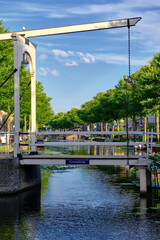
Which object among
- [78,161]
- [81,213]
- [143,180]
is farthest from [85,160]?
[81,213]

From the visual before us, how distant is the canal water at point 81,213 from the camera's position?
1007 cm

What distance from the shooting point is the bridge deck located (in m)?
15.2

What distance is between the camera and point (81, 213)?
41.4ft

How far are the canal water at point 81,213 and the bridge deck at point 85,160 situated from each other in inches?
55.7

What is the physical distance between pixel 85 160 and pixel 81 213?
3278mm

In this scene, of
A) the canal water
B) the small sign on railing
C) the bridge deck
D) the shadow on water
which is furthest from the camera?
the small sign on railing

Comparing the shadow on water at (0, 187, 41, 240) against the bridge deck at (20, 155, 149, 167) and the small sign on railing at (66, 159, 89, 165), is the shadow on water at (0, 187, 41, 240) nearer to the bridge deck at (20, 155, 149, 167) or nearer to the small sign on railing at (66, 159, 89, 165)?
the bridge deck at (20, 155, 149, 167)

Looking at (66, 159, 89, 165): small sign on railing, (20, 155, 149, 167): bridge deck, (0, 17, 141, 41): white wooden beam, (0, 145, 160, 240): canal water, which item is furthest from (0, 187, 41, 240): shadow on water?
(0, 17, 141, 41): white wooden beam

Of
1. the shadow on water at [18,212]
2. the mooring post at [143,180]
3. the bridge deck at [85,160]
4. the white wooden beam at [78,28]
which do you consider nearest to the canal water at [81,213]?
the shadow on water at [18,212]

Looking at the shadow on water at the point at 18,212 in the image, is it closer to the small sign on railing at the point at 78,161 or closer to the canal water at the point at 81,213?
the canal water at the point at 81,213

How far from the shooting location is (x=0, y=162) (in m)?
15.5

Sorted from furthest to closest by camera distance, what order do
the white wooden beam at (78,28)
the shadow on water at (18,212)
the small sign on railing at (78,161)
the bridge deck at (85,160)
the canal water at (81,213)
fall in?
the white wooden beam at (78,28), the small sign on railing at (78,161), the bridge deck at (85,160), the shadow on water at (18,212), the canal water at (81,213)

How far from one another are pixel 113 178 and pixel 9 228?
11448mm

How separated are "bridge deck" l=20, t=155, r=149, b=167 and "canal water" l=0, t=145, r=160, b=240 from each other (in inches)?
55.7
